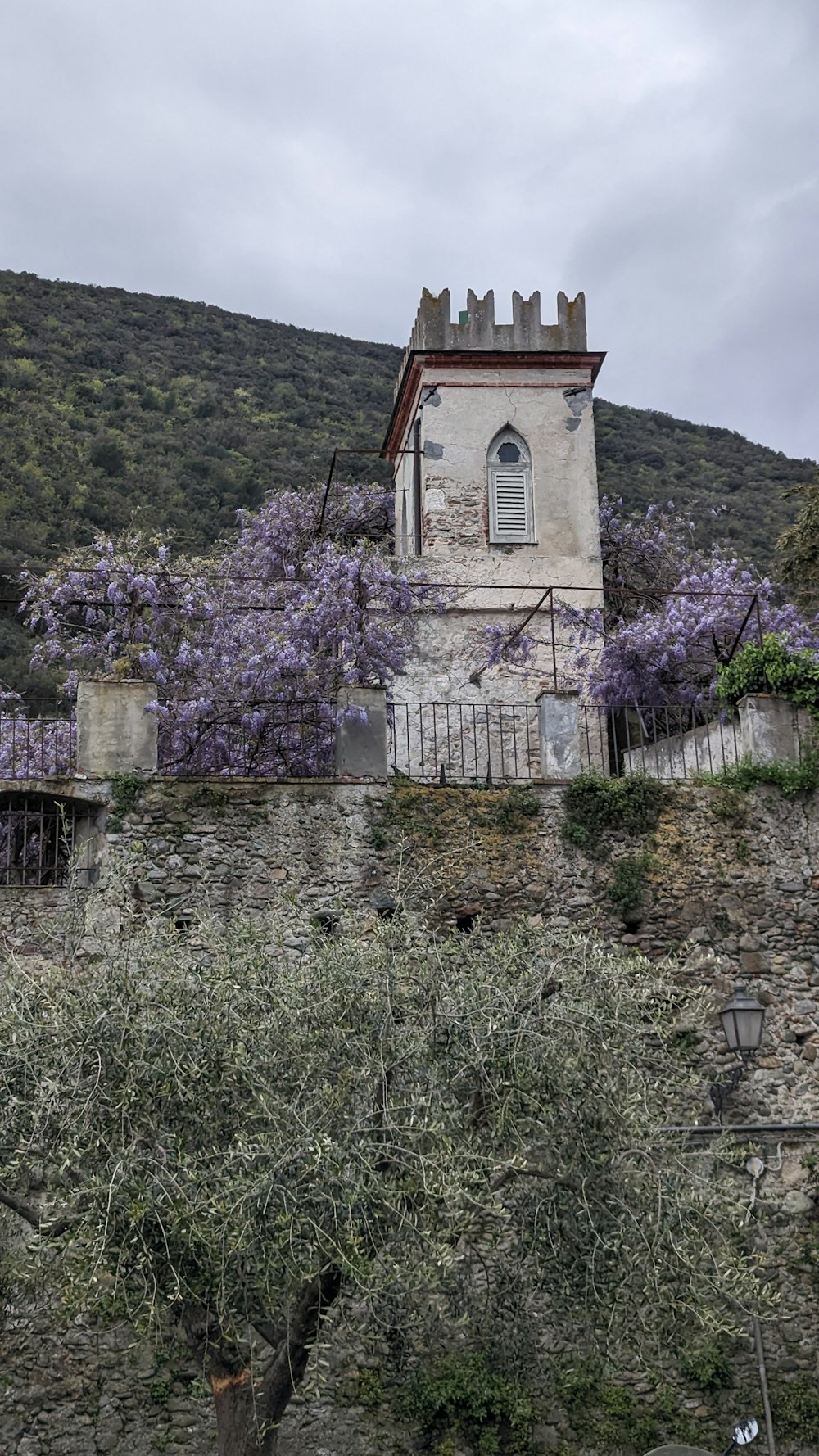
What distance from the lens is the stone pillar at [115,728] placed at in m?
13.9

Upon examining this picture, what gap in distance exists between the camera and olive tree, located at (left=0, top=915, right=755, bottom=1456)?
8703 millimetres

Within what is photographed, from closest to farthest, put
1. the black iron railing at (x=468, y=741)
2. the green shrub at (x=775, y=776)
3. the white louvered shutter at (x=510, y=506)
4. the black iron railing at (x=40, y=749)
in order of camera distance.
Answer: the green shrub at (x=775, y=776) → the black iron railing at (x=40, y=749) → the black iron railing at (x=468, y=741) → the white louvered shutter at (x=510, y=506)

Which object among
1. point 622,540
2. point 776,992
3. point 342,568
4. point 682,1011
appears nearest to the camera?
point 682,1011

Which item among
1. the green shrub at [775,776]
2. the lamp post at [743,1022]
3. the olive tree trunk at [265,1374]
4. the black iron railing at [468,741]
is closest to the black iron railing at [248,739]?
the black iron railing at [468,741]

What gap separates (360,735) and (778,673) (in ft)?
13.7

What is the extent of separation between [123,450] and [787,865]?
80.1 ft

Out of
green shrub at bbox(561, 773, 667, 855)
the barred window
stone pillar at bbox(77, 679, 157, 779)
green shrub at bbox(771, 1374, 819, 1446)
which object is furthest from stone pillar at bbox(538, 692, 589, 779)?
green shrub at bbox(771, 1374, 819, 1446)

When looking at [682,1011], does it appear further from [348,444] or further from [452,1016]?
[348,444]

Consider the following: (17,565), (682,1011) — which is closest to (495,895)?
(682,1011)

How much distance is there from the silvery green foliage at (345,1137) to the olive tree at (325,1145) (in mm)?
18

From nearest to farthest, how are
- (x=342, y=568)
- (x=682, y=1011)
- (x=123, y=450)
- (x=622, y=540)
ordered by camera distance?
(x=682, y=1011)
(x=342, y=568)
(x=622, y=540)
(x=123, y=450)

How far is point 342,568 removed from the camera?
18.2 m

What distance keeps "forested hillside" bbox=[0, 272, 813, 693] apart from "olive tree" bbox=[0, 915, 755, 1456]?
17.9 m

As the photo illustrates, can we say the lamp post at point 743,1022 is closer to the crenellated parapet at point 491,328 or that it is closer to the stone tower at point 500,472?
the stone tower at point 500,472
